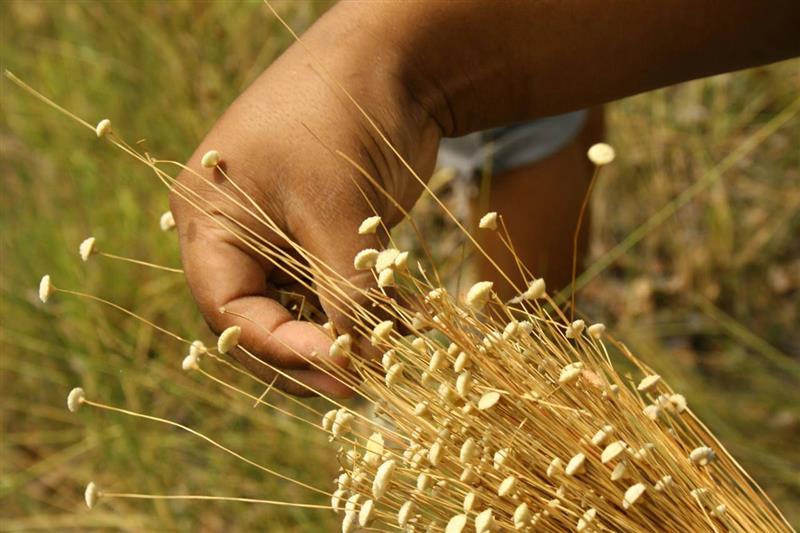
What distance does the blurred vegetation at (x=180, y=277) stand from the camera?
4.89 ft

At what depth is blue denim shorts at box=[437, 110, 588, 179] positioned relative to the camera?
129 centimetres

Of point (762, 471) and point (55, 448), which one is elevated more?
point (762, 471)

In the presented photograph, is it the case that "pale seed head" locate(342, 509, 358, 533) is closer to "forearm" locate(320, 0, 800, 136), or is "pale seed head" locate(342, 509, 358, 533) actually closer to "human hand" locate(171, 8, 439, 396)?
"human hand" locate(171, 8, 439, 396)

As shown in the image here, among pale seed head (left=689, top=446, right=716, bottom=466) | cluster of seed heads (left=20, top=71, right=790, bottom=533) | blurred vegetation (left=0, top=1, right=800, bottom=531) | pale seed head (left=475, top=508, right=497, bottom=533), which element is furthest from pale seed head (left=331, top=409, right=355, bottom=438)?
blurred vegetation (left=0, top=1, right=800, bottom=531)

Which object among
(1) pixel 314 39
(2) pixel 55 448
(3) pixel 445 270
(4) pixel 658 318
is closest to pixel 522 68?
(1) pixel 314 39

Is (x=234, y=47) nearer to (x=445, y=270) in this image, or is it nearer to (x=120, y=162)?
(x=120, y=162)

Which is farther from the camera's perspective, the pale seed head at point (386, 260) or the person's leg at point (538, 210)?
the person's leg at point (538, 210)

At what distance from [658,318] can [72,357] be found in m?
0.99

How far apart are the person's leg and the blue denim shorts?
0.5 inches

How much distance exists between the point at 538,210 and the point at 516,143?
0.10m

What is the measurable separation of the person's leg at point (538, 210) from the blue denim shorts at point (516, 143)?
0.05ft

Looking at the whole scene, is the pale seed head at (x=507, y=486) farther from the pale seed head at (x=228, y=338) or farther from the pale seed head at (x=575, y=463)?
the pale seed head at (x=228, y=338)

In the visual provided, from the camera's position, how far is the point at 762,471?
1406 mm

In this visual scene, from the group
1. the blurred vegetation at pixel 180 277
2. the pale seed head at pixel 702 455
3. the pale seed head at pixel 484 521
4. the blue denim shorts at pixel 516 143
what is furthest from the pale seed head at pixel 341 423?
the blurred vegetation at pixel 180 277
